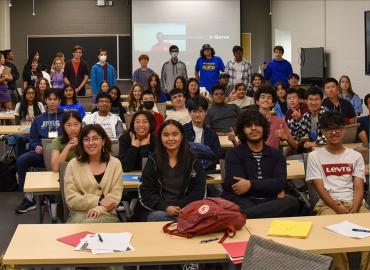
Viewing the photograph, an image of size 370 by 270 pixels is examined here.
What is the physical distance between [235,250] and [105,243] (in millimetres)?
694

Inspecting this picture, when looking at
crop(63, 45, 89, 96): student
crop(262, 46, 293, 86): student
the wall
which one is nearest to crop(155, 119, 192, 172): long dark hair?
the wall

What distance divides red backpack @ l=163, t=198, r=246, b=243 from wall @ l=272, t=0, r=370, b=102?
22.9 feet

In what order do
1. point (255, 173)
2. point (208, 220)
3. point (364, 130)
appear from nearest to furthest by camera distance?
point (208, 220) → point (255, 173) → point (364, 130)

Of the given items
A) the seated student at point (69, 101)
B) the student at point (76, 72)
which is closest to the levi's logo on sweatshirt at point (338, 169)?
the seated student at point (69, 101)

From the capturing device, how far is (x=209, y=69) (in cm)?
1119

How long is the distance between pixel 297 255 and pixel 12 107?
1007cm

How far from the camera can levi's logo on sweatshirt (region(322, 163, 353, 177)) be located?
445 cm

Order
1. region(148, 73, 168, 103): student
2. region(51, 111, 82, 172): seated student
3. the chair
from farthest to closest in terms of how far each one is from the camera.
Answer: region(148, 73, 168, 103): student < region(51, 111, 82, 172): seated student < the chair

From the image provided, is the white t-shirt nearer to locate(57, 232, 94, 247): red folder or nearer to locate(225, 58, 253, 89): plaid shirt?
locate(57, 232, 94, 247): red folder

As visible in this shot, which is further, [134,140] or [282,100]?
[282,100]

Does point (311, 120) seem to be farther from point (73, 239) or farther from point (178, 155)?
point (73, 239)

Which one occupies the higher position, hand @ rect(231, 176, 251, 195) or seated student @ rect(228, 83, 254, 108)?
seated student @ rect(228, 83, 254, 108)

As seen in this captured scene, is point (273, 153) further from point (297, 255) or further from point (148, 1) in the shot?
point (148, 1)

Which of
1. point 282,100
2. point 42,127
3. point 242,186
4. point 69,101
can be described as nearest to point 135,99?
point 69,101
